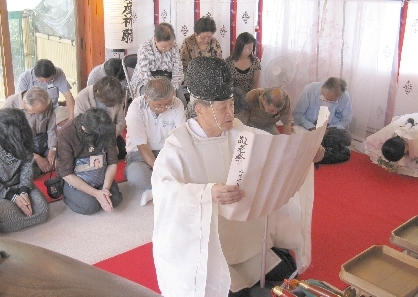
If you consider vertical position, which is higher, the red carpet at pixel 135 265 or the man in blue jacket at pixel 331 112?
the man in blue jacket at pixel 331 112

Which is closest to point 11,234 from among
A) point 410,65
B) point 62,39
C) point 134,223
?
point 134,223

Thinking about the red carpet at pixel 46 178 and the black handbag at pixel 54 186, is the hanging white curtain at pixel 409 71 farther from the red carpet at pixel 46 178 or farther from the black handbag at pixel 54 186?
the black handbag at pixel 54 186

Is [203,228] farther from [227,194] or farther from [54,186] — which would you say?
[54,186]

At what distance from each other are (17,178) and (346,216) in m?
2.31

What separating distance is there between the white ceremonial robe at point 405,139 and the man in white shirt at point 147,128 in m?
1.95

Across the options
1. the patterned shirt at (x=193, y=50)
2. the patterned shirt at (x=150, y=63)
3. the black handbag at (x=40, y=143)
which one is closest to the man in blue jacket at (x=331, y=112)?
the patterned shirt at (x=193, y=50)

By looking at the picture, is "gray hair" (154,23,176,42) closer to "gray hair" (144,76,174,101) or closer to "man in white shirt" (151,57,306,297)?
"gray hair" (144,76,174,101)

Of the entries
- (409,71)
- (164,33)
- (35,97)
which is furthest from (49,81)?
(409,71)

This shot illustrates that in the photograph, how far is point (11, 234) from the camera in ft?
10.7

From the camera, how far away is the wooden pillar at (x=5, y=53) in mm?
5309

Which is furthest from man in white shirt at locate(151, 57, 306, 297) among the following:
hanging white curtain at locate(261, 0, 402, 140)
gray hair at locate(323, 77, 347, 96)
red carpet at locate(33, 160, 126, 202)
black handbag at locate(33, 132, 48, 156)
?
hanging white curtain at locate(261, 0, 402, 140)

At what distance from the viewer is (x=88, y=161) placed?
11.6 ft

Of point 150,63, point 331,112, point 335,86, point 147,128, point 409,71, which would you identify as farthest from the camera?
point 331,112

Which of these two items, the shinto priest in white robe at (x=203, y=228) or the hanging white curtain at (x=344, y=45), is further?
the hanging white curtain at (x=344, y=45)
